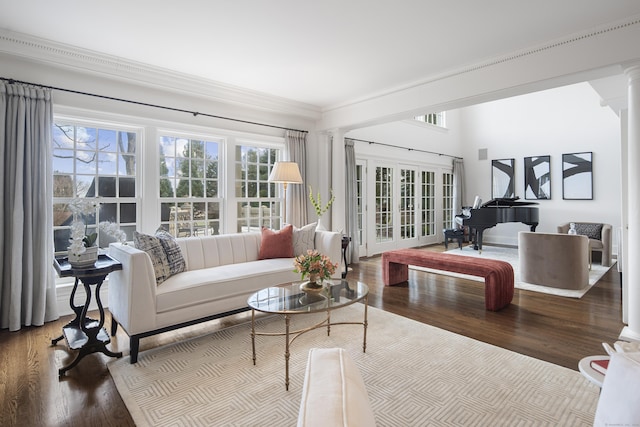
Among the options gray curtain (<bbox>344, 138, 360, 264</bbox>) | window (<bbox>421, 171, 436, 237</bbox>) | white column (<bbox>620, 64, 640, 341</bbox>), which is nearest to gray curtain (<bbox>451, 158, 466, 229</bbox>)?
window (<bbox>421, 171, 436, 237</bbox>)

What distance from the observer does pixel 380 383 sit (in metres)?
2.25

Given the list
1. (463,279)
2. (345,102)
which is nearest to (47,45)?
(345,102)

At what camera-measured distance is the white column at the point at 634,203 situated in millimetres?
2869

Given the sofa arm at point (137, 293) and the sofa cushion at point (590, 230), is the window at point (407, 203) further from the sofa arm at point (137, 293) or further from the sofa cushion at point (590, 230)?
the sofa arm at point (137, 293)

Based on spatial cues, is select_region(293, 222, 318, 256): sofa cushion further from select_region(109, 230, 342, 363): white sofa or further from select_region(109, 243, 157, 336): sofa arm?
select_region(109, 243, 157, 336): sofa arm

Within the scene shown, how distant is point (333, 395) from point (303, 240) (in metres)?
3.60

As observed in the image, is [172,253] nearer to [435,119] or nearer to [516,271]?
[516,271]

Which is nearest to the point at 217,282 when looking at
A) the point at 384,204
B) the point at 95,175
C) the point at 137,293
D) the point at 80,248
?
the point at 137,293

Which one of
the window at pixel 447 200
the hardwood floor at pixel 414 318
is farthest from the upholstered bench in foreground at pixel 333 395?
the window at pixel 447 200

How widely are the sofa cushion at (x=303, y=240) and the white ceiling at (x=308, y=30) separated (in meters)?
1.97

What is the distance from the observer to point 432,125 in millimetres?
8547

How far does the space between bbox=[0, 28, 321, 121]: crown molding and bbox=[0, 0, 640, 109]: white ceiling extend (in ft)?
0.28

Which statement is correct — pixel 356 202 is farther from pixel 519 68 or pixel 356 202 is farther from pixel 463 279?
pixel 519 68

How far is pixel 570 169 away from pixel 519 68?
531cm
